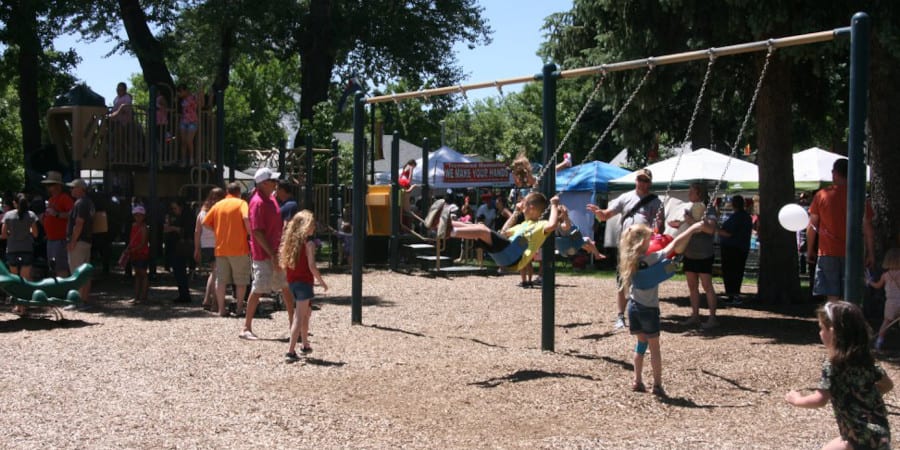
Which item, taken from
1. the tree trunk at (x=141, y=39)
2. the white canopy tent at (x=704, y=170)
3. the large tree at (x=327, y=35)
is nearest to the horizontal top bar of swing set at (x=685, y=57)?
the white canopy tent at (x=704, y=170)

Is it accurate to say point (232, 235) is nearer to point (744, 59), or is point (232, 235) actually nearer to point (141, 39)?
point (744, 59)

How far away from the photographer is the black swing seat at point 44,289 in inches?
456

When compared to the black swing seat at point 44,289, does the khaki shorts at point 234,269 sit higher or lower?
higher

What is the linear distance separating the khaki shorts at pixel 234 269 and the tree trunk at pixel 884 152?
7756 mm

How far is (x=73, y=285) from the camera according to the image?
1216 cm

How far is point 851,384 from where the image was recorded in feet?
15.5

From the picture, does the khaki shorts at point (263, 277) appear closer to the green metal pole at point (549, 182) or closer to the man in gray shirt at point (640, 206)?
the green metal pole at point (549, 182)

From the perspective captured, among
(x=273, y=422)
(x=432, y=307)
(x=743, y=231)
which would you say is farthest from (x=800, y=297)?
(x=273, y=422)

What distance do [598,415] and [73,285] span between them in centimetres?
Result: 782

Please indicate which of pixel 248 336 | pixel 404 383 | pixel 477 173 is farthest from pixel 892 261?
pixel 477 173

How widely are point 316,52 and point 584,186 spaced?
1433cm

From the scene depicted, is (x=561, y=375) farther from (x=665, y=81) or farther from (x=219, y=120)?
(x=219, y=120)

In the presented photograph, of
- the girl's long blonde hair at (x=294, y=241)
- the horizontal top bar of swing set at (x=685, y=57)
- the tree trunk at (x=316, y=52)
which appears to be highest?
the tree trunk at (x=316, y=52)

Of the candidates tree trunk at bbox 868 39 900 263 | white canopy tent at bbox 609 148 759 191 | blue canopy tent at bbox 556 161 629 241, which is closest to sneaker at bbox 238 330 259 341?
tree trunk at bbox 868 39 900 263
